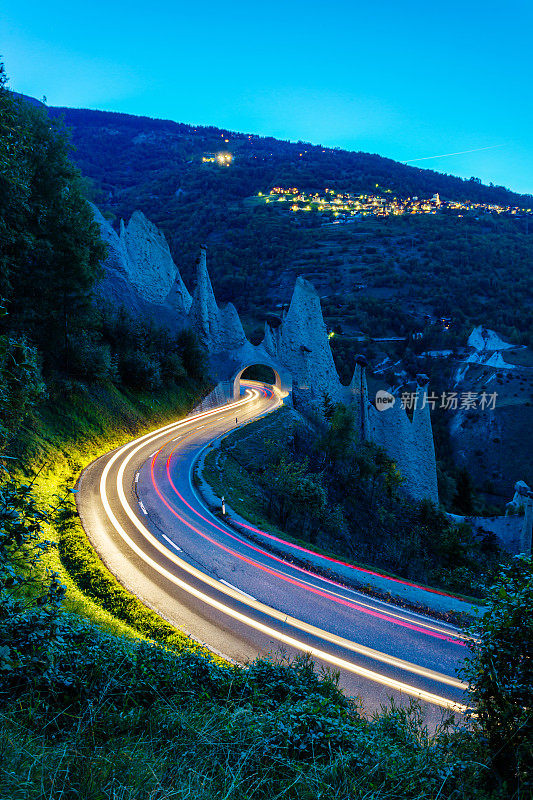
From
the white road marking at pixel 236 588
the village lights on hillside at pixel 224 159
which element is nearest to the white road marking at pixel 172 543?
the white road marking at pixel 236 588

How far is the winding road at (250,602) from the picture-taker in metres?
9.57

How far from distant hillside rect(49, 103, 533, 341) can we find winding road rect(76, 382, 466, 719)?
73700 mm

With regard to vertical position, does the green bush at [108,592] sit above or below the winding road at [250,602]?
above

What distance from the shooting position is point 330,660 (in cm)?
970

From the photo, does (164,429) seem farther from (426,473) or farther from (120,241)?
(426,473)

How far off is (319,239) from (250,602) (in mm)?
139759

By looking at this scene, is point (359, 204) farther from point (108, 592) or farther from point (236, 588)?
point (108, 592)

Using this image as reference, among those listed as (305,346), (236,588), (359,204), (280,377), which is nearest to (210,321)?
(280,377)

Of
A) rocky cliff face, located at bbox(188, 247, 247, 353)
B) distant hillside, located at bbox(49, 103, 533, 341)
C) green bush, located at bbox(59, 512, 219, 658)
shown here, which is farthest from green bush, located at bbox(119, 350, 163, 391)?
distant hillside, located at bbox(49, 103, 533, 341)

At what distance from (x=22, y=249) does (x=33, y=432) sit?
338 inches

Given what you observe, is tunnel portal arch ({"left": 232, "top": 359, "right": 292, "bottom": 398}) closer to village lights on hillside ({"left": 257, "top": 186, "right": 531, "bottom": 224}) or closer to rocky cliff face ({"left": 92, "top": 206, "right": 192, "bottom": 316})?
rocky cliff face ({"left": 92, "top": 206, "right": 192, "bottom": 316})

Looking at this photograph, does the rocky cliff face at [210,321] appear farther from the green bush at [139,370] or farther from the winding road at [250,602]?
the winding road at [250,602]

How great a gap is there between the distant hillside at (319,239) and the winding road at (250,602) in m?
73.7

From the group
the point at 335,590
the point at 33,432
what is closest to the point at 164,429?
the point at 33,432
